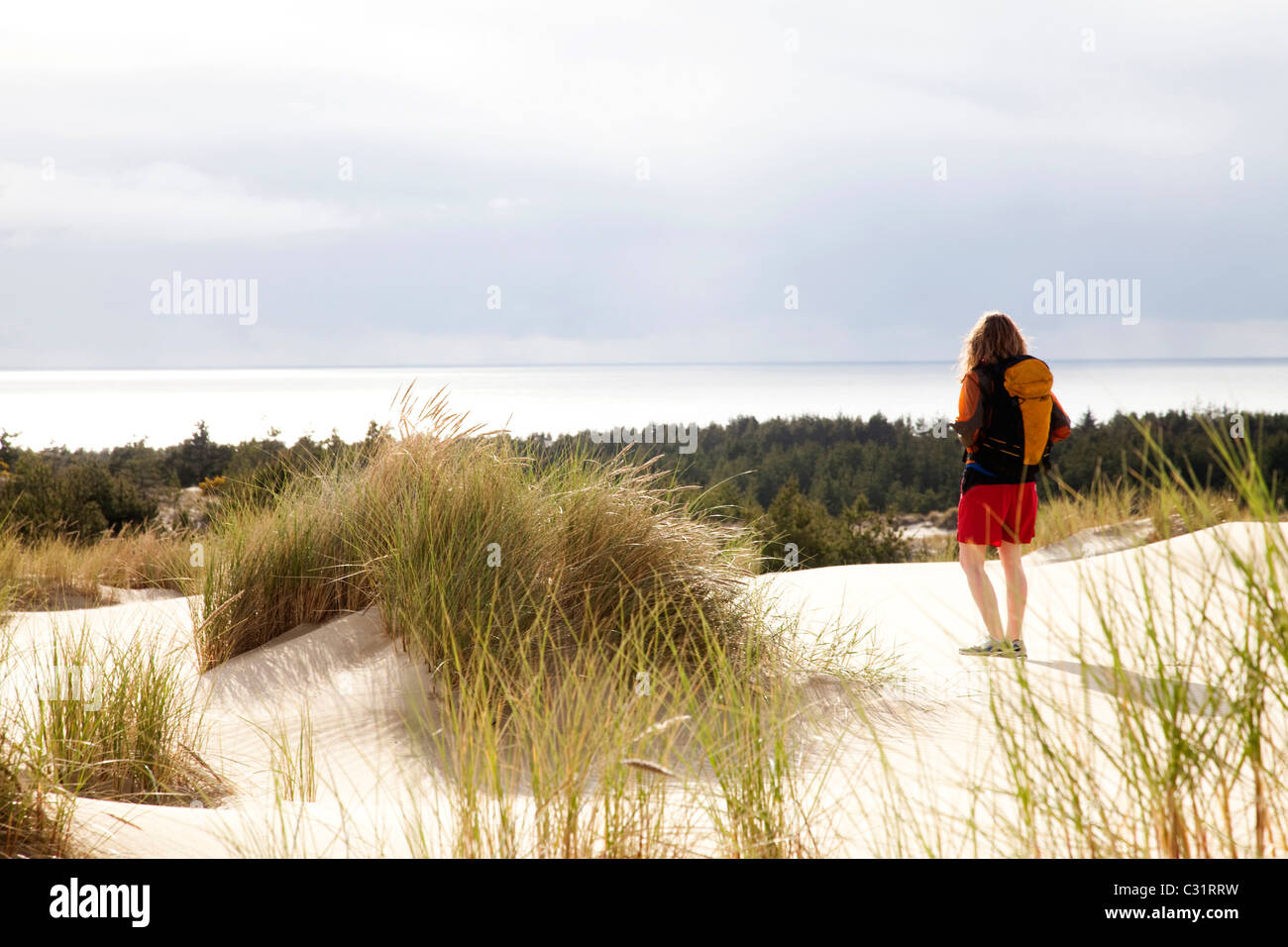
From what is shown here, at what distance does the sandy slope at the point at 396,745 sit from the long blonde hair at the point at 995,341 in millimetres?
1434

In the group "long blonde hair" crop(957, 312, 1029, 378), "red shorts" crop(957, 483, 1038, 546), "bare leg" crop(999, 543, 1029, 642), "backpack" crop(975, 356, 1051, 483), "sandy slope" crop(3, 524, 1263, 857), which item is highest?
"long blonde hair" crop(957, 312, 1029, 378)

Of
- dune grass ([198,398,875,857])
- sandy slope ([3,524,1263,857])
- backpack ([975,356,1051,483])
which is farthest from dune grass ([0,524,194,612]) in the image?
backpack ([975,356,1051,483])

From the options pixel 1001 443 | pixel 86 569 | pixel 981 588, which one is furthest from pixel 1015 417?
pixel 86 569

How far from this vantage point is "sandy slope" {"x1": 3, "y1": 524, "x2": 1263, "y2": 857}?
2340mm

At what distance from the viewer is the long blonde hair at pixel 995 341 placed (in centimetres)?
538

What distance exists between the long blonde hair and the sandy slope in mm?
1434

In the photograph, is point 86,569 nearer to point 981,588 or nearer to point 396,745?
point 396,745

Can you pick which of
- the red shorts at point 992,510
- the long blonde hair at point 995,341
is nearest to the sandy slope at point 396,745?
the red shorts at point 992,510

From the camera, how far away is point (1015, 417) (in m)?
5.30

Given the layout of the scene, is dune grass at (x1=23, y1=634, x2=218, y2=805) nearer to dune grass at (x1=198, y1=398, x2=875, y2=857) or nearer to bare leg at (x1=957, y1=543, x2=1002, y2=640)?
dune grass at (x1=198, y1=398, x2=875, y2=857)

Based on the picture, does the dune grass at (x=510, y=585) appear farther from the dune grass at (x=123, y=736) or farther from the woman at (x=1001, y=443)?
the woman at (x=1001, y=443)

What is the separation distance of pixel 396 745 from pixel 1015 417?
390 cm
